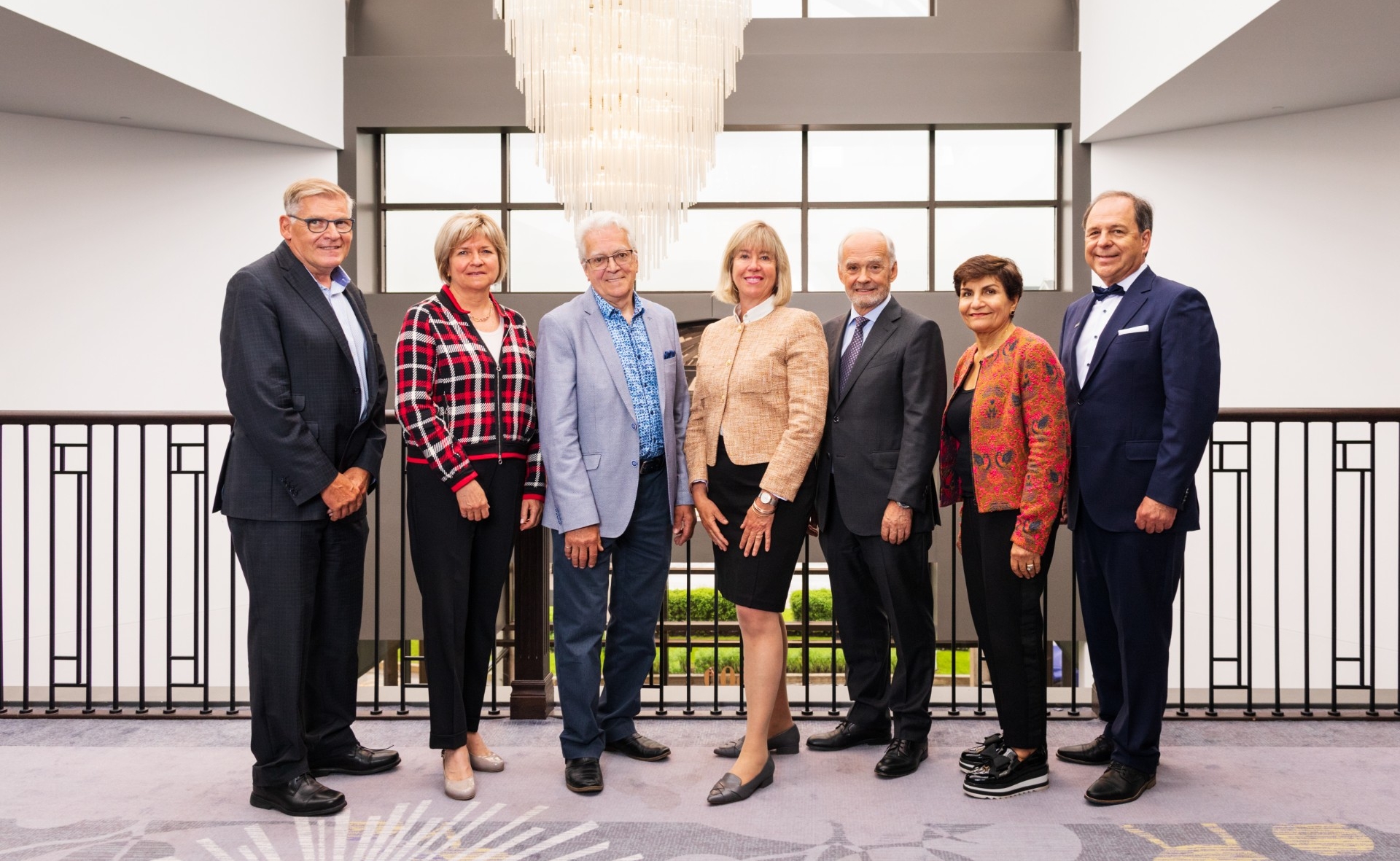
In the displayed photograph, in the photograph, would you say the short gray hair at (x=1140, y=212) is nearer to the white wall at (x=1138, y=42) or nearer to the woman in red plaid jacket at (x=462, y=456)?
the woman in red plaid jacket at (x=462, y=456)

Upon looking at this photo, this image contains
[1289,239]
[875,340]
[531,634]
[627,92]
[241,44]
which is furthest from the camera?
[1289,239]

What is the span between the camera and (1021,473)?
2.53 meters

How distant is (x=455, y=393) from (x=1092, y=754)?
7.21 feet

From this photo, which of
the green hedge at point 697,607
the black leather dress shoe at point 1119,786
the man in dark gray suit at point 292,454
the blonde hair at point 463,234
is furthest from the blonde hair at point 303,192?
the green hedge at point 697,607

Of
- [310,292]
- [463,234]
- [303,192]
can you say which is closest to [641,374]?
[463,234]

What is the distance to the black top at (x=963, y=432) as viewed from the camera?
2670mm

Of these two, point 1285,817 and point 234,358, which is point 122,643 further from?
point 1285,817

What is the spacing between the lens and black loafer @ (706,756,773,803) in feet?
8.27

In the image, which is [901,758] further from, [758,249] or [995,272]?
[758,249]

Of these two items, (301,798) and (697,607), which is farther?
(697,607)

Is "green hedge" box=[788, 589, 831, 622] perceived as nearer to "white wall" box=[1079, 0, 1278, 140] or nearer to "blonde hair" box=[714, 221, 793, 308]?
"white wall" box=[1079, 0, 1278, 140]

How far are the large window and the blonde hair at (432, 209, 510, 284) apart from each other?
6.64 metres

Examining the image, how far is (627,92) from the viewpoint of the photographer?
529 cm

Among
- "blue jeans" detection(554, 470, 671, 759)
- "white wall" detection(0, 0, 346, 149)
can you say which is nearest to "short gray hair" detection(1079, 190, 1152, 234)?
"blue jeans" detection(554, 470, 671, 759)
